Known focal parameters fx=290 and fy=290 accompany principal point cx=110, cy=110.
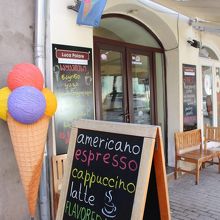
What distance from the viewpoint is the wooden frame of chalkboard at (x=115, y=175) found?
1.75 m

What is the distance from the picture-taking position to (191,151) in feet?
16.9

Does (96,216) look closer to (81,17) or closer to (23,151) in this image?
(23,151)

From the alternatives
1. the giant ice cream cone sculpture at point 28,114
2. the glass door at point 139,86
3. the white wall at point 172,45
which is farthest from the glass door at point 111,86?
the giant ice cream cone sculpture at point 28,114

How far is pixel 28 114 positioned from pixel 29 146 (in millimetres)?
311

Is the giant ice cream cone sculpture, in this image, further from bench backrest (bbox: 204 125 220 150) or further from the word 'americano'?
bench backrest (bbox: 204 125 220 150)

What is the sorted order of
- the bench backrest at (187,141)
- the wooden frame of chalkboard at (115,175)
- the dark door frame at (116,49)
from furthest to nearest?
the bench backrest at (187,141) < the dark door frame at (116,49) < the wooden frame of chalkboard at (115,175)

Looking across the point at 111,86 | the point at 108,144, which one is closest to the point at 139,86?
the point at 111,86

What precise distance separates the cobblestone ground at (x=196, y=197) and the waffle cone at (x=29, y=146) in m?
1.93

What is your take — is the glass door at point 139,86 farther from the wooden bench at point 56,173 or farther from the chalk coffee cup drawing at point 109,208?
the chalk coffee cup drawing at point 109,208

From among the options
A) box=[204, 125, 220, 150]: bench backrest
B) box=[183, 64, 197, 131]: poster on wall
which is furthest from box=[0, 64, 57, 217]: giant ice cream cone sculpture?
box=[204, 125, 220, 150]: bench backrest

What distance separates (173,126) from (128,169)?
141 inches

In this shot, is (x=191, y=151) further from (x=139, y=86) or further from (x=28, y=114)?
(x=28, y=114)

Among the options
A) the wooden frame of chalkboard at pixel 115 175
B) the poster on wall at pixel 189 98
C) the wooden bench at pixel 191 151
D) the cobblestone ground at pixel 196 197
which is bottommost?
the cobblestone ground at pixel 196 197

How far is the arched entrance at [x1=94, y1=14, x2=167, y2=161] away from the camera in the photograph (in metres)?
4.27
